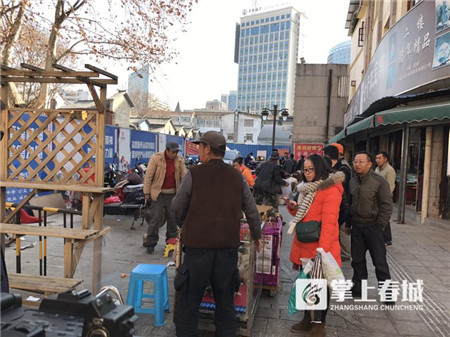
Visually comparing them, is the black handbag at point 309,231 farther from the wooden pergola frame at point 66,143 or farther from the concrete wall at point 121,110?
the concrete wall at point 121,110

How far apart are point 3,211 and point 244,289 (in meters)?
3.29

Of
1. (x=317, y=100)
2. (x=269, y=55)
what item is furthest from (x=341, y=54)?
(x=317, y=100)

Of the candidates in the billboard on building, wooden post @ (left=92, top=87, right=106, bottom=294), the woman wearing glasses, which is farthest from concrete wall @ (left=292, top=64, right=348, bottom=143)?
the woman wearing glasses

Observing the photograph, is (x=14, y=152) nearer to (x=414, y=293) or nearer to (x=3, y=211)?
(x=3, y=211)

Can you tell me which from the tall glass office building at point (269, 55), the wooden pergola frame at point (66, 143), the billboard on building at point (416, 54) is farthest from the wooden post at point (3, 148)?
the tall glass office building at point (269, 55)

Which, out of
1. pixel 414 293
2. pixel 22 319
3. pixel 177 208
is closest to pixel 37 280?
pixel 177 208

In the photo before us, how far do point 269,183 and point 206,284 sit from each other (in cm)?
521

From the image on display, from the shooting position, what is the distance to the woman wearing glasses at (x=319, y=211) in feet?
11.0

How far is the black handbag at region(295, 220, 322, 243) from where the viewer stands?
3422 millimetres

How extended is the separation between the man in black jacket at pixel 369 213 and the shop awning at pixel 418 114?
10.8 feet

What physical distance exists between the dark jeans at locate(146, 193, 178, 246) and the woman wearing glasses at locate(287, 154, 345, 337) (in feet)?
10.1

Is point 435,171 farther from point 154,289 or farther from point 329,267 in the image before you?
point 154,289

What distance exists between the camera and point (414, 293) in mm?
4703
